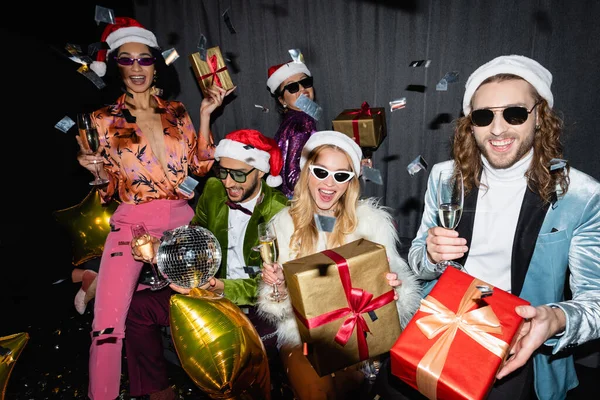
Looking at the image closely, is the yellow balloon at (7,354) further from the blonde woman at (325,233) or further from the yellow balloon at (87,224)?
the yellow balloon at (87,224)

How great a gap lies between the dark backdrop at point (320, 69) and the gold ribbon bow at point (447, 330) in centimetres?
231

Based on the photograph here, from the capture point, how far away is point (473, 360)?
1200 mm

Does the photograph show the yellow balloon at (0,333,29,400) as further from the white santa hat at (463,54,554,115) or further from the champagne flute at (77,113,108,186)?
the white santa hat at (463,54,554,115)

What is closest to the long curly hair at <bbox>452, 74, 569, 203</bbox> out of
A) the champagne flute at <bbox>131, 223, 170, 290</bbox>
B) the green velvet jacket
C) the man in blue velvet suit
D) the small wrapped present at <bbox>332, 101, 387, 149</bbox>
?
the man in blue velvet suit

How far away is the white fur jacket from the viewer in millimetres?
2035

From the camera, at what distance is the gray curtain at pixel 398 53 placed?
2.71m

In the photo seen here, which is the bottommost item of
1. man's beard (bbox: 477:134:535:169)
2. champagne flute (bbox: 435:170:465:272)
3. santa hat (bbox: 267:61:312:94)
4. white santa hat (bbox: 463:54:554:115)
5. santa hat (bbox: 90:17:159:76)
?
champagne flute (bbox: 435:170:465:272)

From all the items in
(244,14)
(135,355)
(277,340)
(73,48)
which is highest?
(244,14)

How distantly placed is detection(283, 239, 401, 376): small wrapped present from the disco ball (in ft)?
2.51

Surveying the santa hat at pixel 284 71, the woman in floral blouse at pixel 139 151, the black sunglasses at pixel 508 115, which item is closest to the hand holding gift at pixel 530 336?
the black sunglasses at pixel 508 115

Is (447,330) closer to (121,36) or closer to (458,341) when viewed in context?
(458,341)

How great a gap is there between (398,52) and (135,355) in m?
3.17

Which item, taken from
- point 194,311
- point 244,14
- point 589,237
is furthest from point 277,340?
point 244,14

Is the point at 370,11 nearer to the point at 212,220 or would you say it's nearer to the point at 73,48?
the point at 212,220
